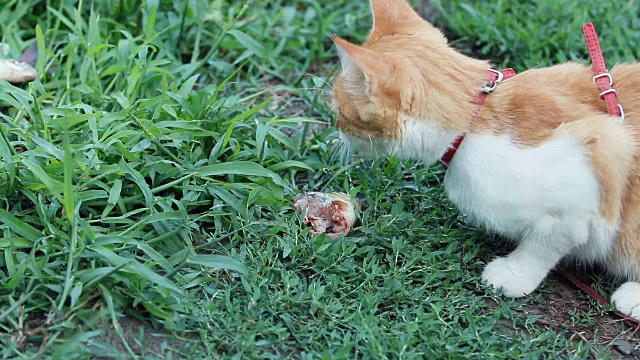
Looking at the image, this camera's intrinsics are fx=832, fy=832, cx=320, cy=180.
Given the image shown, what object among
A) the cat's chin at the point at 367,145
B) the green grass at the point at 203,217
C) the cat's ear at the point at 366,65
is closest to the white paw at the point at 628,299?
the green grass at the point at 203,217

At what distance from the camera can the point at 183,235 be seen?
8.76ft

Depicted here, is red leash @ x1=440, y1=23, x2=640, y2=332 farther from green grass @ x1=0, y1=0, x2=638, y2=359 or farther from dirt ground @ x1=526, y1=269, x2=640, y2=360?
green grass @ x1=0, y1=0, x2=638, y2=359

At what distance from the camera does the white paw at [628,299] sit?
8.58 ft

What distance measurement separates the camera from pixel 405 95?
2426 millimetres

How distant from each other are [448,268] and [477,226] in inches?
7.2

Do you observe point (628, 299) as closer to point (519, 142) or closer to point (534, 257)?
point (534, 257)

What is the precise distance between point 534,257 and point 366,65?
2.77 ft

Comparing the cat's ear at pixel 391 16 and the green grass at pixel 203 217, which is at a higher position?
the cat's ear at pixel 391 16

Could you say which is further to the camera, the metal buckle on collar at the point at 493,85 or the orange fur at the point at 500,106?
the metal buckle on collar at the point at 493,85

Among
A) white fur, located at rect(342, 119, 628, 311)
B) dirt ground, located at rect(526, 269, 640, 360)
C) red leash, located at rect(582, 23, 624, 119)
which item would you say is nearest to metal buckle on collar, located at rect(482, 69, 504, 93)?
white fur, located at rect(342, 119, 628, 311)

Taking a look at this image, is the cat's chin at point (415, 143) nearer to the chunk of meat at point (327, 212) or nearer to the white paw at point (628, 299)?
the chunk of meat at point (327, 212)

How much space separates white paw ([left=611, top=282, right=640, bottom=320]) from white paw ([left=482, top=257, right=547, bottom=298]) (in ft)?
0.80

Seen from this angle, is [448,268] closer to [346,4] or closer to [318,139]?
[318,139]

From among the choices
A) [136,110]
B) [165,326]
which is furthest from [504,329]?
[136,110]
